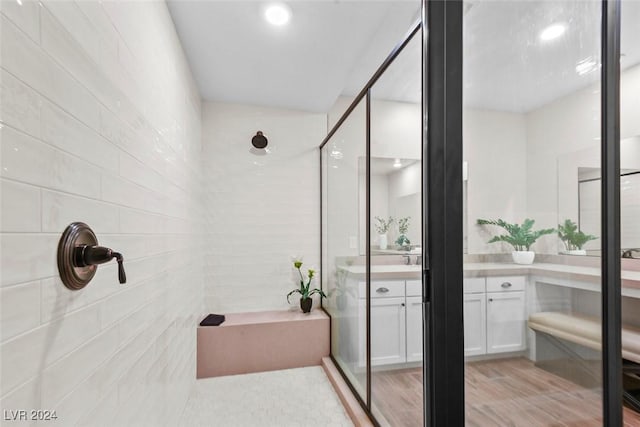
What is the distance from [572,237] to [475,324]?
0.37 meters

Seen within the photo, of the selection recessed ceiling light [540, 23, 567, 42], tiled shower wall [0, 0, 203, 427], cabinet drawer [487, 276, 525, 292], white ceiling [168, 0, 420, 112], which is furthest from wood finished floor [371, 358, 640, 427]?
white ceiling [168, 0, 420, 112]

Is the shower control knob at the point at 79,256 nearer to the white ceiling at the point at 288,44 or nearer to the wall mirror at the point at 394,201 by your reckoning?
the wall mirror at the point at 394,201

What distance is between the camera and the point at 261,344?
2.53 m

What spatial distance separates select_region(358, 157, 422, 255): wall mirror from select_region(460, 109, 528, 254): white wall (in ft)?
1.42

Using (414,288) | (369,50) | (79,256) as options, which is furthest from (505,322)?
(369,50)

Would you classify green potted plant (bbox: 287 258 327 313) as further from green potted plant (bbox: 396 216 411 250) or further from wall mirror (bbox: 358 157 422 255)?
green potted plant (bbox: 396 216 411 250)

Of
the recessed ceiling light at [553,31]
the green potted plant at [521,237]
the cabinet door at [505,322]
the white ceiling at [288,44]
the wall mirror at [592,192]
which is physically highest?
the white ceiling at [288,44]

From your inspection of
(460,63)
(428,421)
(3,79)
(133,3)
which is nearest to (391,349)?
(428,421)

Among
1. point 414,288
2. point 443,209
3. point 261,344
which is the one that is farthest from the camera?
point 261,344

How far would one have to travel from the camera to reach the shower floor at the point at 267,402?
1862 mm

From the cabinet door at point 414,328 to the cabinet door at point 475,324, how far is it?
49 cm

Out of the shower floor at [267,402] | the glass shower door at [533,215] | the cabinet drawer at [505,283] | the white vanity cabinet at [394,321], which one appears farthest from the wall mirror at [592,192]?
the shower floor at [267,402]

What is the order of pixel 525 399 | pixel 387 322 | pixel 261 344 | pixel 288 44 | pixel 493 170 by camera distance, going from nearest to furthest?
pixel 525 399 < pixel 493 170 < pixel 387 322 < pixel 288 44 < pixel 261 344

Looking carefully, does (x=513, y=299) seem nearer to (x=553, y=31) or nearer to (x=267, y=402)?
(x=553, y=31)
